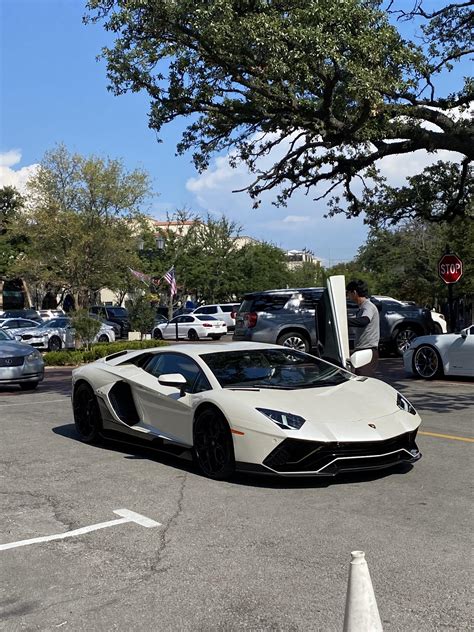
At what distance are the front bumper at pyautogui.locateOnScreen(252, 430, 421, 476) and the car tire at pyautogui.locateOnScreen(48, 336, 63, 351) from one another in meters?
25.1

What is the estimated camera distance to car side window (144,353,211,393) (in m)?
7.07

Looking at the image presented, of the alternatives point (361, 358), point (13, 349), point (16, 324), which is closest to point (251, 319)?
point (13, 349)

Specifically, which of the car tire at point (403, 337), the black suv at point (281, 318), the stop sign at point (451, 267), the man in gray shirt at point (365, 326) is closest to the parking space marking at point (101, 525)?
the man in gray shirt at point (365, 326)

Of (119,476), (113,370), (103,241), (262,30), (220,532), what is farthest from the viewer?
(103,241)

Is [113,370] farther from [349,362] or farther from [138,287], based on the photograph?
[138,287]

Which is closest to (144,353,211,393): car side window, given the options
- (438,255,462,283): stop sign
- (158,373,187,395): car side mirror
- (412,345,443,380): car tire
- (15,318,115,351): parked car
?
(158,373,187,395): car side mirror

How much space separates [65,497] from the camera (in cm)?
623

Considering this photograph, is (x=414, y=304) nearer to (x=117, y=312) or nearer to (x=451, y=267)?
(x=451, y=267)

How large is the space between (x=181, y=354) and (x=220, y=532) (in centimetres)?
289

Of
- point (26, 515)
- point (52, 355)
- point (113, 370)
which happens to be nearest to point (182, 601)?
point (26, 515)

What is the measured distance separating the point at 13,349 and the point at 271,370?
30.4 feet

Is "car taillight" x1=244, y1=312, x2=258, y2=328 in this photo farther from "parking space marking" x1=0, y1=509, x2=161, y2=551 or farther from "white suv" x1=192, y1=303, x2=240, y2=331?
"white suv" x1=192, y1=303, x2=240, y2=331

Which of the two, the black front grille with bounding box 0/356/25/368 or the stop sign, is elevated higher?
the stop sign

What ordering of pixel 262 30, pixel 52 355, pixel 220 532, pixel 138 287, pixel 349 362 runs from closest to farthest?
pixel 220 532 → pixel 349 362 → pixel 262 30 → pixel 52 355 → pixel 138 287
